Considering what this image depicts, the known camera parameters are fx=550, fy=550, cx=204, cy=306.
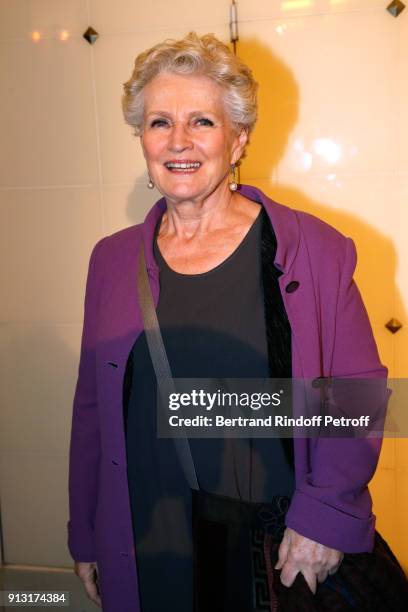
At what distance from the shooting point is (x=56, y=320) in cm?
201

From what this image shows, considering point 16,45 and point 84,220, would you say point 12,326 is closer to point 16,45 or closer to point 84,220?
A: point 84,220

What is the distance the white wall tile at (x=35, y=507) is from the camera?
210cm

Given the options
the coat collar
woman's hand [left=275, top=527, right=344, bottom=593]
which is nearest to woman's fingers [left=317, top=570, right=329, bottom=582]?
woman's hand [left=275, top=527, right=344, bottom=593]

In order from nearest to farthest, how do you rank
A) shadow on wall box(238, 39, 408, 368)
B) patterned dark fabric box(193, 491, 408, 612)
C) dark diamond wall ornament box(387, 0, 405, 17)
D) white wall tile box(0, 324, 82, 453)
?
patterned dark fabric box(193, 491, 408, 612) → dark diamond wall ornament box(387, 0, 405, 17) → shadow on wall box(238, 39, 408, 368) → white wall tile box(0, 324, 82, 453)

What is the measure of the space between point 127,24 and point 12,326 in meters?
1.11

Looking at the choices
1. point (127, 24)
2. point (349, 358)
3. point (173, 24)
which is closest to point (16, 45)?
point (127, 24)

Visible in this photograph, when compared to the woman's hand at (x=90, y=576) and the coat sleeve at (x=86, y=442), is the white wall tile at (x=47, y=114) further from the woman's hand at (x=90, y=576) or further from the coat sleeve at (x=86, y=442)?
the woman's hand at (x=90, y=576)

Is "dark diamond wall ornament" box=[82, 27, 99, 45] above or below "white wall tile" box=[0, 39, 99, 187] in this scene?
above

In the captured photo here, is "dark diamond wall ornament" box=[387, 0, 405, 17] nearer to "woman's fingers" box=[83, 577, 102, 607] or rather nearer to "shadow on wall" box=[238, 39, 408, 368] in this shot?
"shadow on wall" box=[238, 39, 408, 368]

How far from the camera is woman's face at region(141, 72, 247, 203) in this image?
117 cm

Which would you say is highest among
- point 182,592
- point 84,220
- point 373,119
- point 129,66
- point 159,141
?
point 129,66

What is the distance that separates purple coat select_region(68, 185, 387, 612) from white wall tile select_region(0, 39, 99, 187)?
0.63 metres

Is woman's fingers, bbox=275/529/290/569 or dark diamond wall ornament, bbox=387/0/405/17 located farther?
dark diamond wall ornament, bbox=387/0/405/17

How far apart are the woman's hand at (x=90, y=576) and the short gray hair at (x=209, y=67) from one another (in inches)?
45.9
